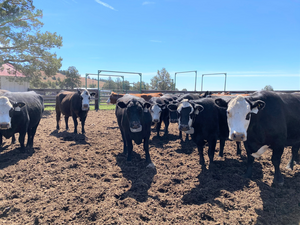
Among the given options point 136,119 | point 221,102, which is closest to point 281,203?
point 221,102

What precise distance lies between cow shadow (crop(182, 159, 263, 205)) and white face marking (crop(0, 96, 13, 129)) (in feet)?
15.0

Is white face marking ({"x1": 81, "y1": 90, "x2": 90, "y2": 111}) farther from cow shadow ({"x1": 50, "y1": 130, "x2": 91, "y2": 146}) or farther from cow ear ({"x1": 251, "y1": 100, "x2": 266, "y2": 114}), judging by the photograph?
cow ear ({"x1": 251, "y1": 100, "x2": 266, "y2": 114})

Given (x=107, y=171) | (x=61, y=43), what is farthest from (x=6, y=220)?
(x=61, y=43)

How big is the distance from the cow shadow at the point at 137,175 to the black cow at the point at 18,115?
9.39ft

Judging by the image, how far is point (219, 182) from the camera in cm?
371

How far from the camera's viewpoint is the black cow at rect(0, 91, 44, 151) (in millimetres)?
4643

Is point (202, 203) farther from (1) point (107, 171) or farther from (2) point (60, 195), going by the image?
(2) point (60, 195)

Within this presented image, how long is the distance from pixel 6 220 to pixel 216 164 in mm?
4305

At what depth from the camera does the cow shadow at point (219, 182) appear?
10.5 ft

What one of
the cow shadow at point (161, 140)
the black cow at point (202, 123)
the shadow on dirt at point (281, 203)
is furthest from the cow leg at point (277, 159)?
the cow shadow at point (161, 140)

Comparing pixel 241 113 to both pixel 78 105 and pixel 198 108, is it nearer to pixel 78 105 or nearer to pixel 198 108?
pixel 198 108

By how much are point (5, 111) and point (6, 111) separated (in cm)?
2

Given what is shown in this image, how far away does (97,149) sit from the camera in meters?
5.75

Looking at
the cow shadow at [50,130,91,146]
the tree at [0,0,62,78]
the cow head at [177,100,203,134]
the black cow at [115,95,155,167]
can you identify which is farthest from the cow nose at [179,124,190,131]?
the tree at [0,0,62,78]
